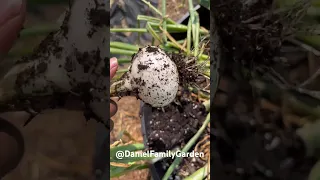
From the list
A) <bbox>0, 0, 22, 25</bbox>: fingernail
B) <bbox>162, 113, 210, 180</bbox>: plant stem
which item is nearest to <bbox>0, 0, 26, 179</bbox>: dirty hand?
<bbox>0, 0, 22, 25</bbox>: fingernail

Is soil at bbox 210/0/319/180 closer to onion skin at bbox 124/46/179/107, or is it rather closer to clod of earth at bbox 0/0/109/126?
onion skin at bbox 124/46/179/107

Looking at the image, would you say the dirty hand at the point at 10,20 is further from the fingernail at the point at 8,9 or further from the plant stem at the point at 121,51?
the plant stem at the point at 121,51

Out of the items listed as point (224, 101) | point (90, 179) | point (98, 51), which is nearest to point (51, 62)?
point (98, 51)

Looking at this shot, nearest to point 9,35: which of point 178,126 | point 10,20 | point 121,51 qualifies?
point 10,20

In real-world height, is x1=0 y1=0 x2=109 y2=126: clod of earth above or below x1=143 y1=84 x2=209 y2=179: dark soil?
above

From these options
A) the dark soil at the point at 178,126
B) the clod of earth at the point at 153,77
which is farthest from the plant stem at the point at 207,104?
the clod of earth at the point at 153,77

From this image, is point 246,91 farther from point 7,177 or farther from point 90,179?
point 7,177
